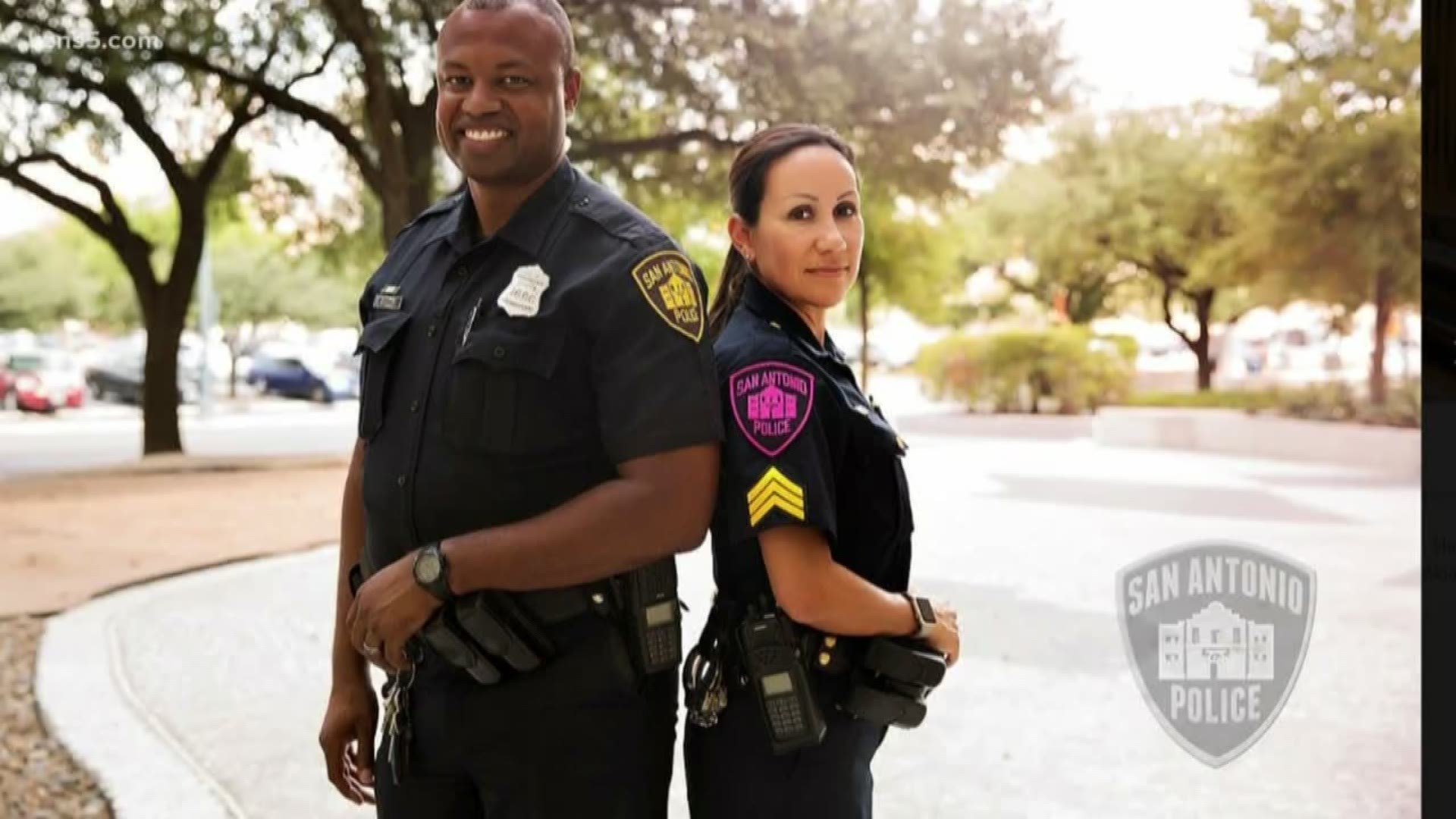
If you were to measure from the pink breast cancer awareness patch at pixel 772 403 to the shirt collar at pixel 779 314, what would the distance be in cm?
6

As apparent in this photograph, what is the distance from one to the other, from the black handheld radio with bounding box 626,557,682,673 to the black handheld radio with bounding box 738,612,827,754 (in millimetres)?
66

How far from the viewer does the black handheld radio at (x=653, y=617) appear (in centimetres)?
113

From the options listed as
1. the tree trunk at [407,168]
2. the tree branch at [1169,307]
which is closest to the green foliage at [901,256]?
the tree trunk at [407,168]

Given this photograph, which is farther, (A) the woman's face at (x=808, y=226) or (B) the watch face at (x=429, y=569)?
(A) the woman's face at (x=808, y=226)

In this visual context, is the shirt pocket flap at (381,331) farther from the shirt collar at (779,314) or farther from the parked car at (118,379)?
the parked car at (118,379)

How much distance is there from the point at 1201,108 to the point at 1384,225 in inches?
62.4

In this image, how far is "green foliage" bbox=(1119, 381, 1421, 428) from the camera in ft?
26.2

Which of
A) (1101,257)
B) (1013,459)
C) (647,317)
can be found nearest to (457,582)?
(647,317)

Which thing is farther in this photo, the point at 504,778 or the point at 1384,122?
the point at 1384,122

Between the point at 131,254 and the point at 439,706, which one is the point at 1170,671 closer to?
the point at 439,706

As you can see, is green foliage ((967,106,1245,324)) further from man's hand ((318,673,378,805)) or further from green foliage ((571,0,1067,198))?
man's hand ((318,673,378,805))

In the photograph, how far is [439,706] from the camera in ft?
3.72

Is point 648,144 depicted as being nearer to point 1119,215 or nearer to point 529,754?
point 529,754
